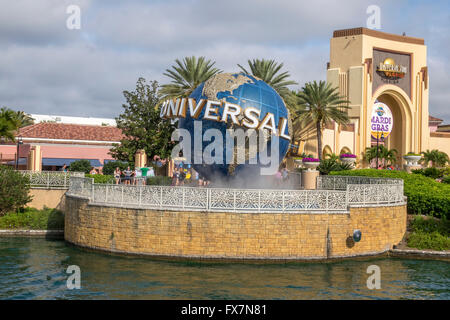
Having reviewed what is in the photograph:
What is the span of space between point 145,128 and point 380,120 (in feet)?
96.4

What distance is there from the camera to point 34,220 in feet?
82.1

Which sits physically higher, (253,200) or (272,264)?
(253,200)

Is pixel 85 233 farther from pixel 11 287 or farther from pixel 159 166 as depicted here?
pixel 159 166

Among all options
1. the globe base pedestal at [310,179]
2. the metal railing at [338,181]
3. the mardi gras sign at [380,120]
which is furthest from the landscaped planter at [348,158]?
the mardi gras sign at [380,120]

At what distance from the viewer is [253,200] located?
17625 millimetres

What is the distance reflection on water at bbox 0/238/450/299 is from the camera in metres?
14.2

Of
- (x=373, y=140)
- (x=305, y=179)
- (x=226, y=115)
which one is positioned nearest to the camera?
(x=226, y=115)

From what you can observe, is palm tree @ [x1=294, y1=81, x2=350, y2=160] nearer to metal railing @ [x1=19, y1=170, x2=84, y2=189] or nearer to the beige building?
the beige building

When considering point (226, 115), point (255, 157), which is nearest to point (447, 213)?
point (255, 157)

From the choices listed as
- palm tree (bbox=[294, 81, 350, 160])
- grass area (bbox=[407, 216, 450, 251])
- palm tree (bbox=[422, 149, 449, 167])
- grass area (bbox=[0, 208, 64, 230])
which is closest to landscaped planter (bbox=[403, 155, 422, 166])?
palm tree (bbox=[294, 81, 350, 160])

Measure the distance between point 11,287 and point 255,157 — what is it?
430 inches

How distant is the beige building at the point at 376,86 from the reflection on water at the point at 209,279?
3049cm

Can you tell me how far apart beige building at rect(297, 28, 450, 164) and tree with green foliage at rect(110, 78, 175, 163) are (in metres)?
14.7

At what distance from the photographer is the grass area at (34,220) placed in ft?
80.7
